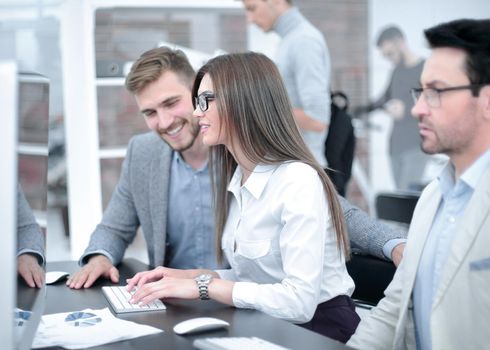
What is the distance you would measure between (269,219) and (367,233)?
0.35m

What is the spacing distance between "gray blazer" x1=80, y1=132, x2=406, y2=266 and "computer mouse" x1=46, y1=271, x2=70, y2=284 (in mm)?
180

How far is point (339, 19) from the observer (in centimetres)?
622

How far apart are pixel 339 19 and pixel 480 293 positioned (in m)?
5.04

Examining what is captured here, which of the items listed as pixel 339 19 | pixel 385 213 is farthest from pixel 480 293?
pixel 339 19

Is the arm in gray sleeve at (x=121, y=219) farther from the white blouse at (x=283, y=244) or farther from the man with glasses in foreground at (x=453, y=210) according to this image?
the man with glasses in foreground at (x=453, y=210)

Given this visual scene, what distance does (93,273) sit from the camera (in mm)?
2160

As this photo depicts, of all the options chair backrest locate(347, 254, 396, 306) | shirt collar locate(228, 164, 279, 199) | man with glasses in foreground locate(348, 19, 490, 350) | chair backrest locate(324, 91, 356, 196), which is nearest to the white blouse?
shirt collar locate(228, 164, 279, 199)

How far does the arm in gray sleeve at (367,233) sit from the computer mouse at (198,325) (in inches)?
27.7

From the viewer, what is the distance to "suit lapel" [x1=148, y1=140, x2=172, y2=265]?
2.53 meters

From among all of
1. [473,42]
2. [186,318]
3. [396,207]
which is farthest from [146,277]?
[396,207]

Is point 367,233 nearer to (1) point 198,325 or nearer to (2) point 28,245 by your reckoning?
(1) point 198,325

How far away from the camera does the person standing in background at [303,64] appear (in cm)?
335

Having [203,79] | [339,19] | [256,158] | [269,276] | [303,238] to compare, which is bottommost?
[269,276]

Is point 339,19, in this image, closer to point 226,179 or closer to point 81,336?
point 226,179
